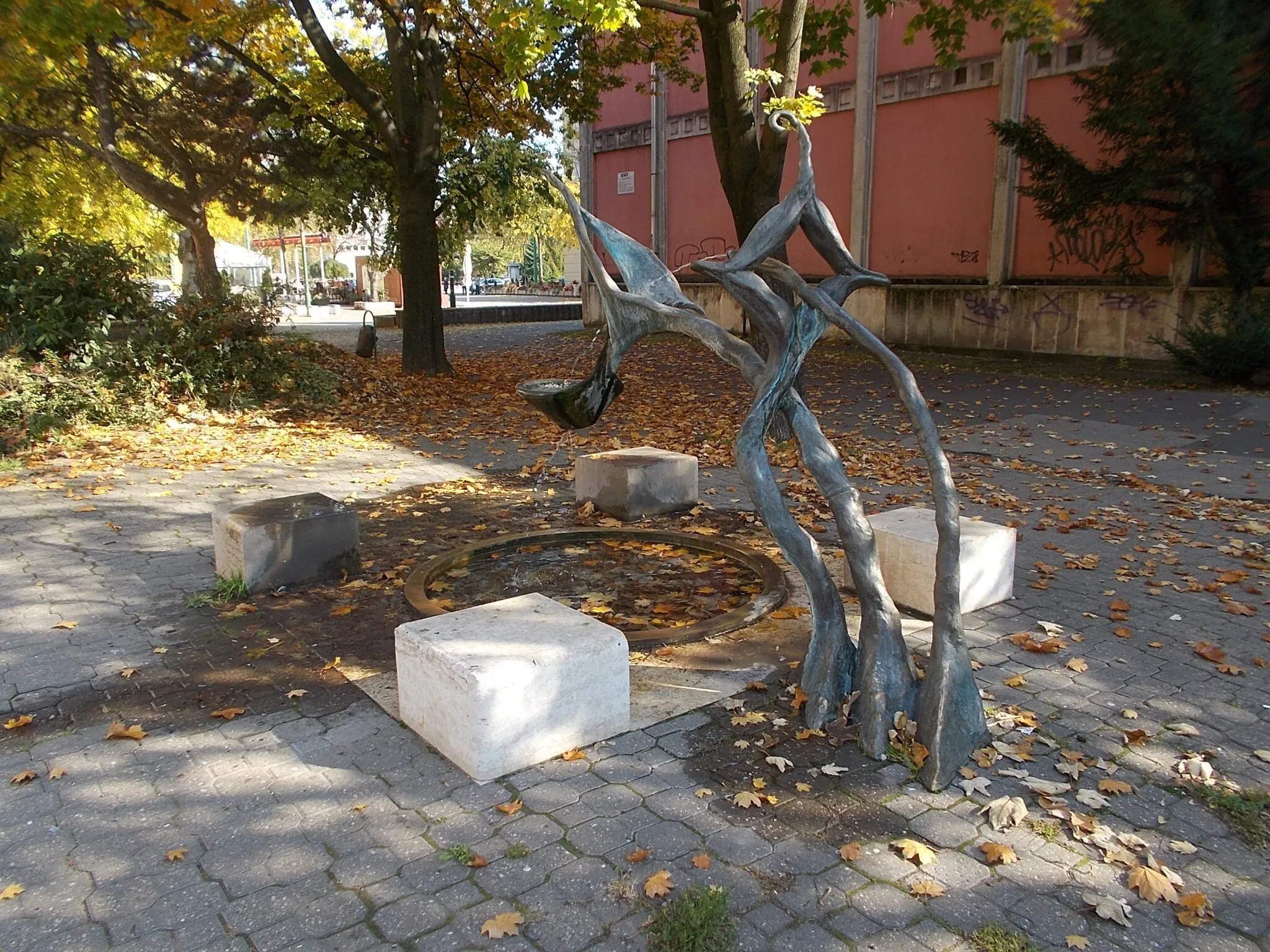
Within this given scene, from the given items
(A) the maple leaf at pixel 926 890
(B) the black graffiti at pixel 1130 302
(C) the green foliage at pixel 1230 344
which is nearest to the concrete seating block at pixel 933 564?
(A) the maple leaf at pixel 926 890

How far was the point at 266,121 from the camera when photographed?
67.3ft

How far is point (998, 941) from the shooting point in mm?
2725

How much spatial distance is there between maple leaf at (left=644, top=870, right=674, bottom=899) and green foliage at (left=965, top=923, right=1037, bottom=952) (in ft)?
2.98

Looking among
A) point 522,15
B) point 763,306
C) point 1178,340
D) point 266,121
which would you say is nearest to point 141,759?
point 763,306

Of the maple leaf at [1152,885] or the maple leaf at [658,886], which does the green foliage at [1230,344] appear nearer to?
the maple leaf at [1152,885]

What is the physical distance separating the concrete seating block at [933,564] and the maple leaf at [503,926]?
3.29 meters

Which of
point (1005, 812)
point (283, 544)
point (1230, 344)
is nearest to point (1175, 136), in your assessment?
point (1230, 344)

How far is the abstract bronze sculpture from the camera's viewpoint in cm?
375

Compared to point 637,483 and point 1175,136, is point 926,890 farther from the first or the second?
point 1175,136

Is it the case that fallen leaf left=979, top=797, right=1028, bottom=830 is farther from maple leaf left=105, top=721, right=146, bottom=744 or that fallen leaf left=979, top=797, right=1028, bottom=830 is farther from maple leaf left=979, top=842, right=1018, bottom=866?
maple leaf left=105, top=721, right=146, bottom=744

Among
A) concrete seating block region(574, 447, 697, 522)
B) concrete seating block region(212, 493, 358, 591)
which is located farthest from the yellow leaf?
concrete seating block region(212, 493, 358, 591)

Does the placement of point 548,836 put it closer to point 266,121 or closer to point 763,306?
point 763,306

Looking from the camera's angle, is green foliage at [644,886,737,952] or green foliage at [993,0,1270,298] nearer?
green foliage at [644,886,737,952]

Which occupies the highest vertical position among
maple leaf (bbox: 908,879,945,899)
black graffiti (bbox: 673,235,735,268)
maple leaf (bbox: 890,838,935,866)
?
black graffiti (bbox: 673,235,735,268)
